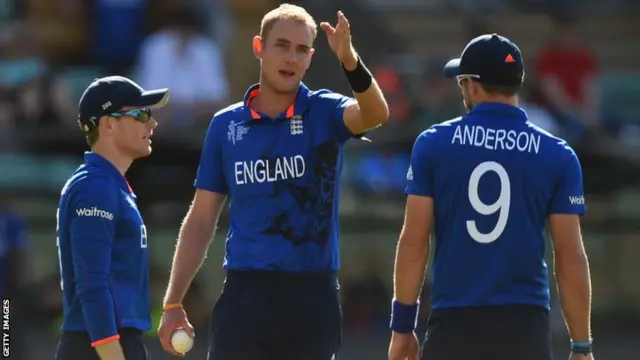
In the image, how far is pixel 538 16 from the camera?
58.5 ft

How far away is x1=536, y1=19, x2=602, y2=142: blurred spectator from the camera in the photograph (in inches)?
595

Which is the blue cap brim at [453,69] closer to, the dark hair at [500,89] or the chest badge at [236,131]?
the dark hair at [500,89]

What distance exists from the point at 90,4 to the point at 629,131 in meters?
6.33

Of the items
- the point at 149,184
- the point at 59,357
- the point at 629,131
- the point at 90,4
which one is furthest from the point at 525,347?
the point at 90,4

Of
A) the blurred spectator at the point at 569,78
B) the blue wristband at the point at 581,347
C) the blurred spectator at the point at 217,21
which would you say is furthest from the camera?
the blurred spectator at the point at 217,21

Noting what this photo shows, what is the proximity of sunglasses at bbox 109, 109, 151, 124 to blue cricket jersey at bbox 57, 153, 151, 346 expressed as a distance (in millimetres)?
244

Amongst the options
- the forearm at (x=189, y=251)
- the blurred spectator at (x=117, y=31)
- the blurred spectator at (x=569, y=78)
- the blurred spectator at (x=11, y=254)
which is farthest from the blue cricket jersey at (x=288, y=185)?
the blurred spectator at (x=117, y=31)

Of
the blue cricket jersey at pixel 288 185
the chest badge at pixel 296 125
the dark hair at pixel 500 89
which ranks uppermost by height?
the dark hair at pixel 500 89

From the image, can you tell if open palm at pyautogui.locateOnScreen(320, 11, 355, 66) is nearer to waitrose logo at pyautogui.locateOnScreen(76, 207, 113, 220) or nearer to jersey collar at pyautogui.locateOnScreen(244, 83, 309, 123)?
jersey collar at pyautogui.locateOnScreen(244, 83, 309, 123)

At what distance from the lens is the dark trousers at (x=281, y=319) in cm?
664

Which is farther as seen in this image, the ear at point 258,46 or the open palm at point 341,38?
the ear at point 258,46

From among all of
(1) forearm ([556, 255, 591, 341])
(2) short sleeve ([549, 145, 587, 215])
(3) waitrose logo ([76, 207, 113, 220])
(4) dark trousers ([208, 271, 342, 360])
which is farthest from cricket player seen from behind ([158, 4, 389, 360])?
(1) forearm ([556, 255, 591, 341])

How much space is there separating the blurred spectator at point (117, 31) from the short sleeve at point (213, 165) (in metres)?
8.87

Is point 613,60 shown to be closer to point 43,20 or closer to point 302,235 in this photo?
point 43,20
